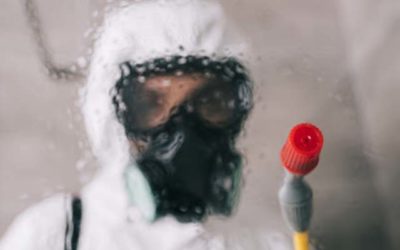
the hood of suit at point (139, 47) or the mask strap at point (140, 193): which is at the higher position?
the hood of suit at point (139, 47)

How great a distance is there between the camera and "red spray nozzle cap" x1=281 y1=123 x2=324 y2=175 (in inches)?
23.8

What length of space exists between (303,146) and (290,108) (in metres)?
0.58

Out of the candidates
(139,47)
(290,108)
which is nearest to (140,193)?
(139,47)

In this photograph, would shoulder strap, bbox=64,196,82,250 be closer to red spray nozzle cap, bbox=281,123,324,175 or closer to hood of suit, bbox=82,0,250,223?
hood of suit, bbox=82,0,250,223

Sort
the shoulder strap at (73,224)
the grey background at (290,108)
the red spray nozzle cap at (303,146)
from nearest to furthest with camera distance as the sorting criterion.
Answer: the red spray nozzle cap at (303,146) < the shoulder strap at (73,224) < the grey background at (290,108)

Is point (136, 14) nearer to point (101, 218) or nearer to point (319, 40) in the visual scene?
point (101, 218)

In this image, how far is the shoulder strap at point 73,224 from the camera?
796mm

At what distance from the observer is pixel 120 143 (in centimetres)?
88

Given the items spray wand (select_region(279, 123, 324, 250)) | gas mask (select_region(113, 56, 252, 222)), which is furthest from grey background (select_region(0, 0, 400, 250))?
spray wand (select_region(279, 123, 324, 250))

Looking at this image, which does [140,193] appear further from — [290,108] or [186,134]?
[290,108]

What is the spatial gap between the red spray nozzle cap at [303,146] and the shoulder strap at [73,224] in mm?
313

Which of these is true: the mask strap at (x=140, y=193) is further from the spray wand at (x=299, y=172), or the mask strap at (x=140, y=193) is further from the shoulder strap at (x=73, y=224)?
the spray wand at (x=299, y=172)

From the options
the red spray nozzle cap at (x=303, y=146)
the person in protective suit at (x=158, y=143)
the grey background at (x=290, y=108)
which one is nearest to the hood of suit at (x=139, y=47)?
the person in protective suit at (x=158, y=143)

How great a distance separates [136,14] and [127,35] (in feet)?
0.16
